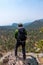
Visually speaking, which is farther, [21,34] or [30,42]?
[30,42]

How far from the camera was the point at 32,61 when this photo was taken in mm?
11000

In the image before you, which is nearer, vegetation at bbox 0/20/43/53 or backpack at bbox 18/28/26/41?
backpack at bbox 18/28/26/41

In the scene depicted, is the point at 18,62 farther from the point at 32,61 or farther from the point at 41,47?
the point at 41,47

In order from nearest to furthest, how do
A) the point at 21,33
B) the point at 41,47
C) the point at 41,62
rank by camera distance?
the point at 21,33 < the point at 41,62 < the point at 41,47

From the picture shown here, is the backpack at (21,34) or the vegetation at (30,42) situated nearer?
the backpack at (21,34)

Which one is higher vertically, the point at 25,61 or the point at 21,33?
the point at 21,33

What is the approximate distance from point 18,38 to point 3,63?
1.91 metres

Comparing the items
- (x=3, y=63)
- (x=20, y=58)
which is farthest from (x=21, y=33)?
(x=3, y=63)

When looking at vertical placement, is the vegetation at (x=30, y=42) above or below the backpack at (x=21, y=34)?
below

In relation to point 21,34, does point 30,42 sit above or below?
below

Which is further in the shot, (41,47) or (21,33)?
(41,47)

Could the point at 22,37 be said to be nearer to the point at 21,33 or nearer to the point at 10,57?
the point at 21,33

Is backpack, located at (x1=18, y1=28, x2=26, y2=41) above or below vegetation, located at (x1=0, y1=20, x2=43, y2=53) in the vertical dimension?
above

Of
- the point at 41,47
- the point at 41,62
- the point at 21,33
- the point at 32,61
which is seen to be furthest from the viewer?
the point at 41,47
